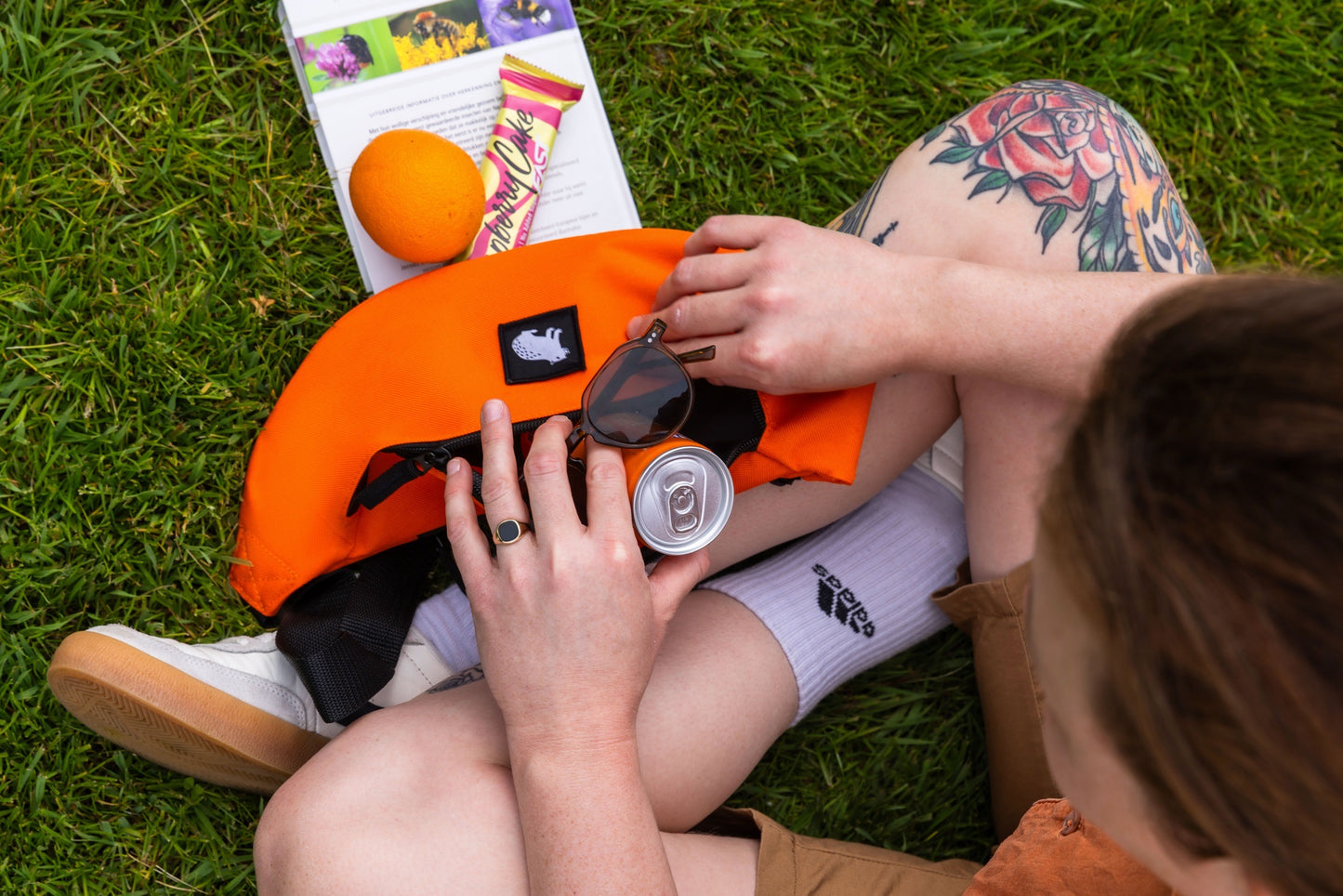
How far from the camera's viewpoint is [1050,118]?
158cm

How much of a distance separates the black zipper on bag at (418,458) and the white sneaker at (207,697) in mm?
424

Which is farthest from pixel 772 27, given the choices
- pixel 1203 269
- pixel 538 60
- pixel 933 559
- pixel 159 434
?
pixel 159 434

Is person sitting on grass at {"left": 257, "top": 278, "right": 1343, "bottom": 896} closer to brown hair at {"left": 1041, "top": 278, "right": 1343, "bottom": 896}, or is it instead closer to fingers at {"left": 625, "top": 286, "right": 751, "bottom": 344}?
brown hair at {"left": 1041, "top": 278, "right": 1343, "bottom": 896}

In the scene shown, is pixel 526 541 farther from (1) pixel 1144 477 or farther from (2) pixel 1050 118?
(2) pixel 1050 118

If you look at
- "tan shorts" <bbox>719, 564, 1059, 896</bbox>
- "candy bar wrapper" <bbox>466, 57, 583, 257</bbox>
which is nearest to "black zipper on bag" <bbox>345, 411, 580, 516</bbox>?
"candy bar wrapper" <bbox>466, 57, 583, 257</bbox>

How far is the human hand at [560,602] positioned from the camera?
1.22 m

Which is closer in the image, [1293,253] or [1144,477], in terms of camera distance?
[1144,477]

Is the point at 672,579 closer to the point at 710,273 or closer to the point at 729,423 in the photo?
the point at 729,423

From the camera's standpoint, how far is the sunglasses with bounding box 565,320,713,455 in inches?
50.0

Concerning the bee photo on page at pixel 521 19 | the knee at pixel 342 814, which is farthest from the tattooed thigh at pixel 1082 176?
the knee at pixel 342 814

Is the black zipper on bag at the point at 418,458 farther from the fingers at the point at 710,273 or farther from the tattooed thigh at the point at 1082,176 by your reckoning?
the tattooed thigh at the point at 1082,176

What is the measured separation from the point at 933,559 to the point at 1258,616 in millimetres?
1220

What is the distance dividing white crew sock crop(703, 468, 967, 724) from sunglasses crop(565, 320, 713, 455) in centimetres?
60

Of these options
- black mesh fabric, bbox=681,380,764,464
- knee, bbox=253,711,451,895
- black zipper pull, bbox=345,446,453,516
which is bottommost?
knee, bbox=253,711,451,895
